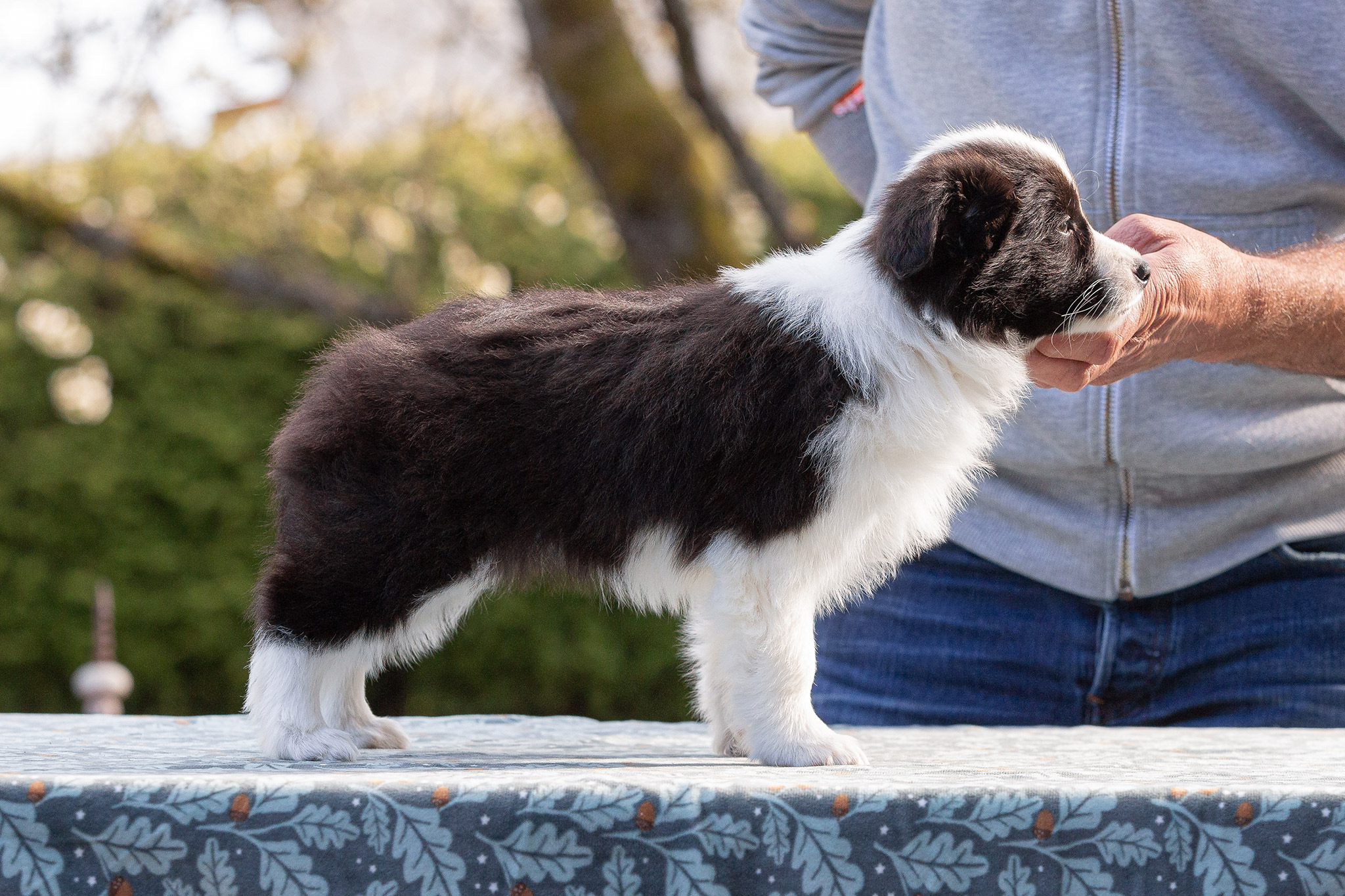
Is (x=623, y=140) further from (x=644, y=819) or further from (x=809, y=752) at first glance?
(x=644, y=819)

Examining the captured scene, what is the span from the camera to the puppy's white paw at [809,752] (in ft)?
7.68

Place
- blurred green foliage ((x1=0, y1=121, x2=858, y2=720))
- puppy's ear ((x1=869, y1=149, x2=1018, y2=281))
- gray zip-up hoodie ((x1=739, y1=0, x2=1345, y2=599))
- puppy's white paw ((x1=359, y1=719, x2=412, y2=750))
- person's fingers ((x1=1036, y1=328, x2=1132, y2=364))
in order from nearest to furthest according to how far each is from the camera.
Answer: puppy's ear ((x1=869, y1=149, x2=1018, y2=281))
person's fingers ((x1=1036, y1=328, x2=1132, y2=364))
puppy's white paw ((x1=359, y1=719, x2=412, y2=750))
gray zip-up hoodie ((x1=739, y1=0, x2=1345, y2=599))
blurred green foliage ((x1=0, y1=121, x2=858, y2=720))

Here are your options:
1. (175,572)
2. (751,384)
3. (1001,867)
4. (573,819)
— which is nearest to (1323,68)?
(751,384)

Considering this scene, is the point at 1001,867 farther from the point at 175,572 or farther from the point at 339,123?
the point at 339,123

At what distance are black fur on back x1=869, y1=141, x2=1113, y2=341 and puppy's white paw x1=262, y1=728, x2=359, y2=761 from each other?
1.36 m

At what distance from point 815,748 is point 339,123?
8.43 m

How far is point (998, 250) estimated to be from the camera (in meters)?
2.39

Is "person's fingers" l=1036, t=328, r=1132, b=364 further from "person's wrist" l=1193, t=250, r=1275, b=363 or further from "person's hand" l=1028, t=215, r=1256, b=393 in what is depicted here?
"person's wrist" l=1193, t=250, r=1275, b=363

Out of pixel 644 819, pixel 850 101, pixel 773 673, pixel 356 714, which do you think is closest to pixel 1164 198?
pixel 850 101

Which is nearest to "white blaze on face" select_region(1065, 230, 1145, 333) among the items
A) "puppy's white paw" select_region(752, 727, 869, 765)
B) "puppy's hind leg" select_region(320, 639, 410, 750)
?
"puppy's white paw" select_region(752, 727, 869, 765)

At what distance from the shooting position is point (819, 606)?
275cm

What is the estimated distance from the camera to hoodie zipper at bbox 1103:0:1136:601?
290cm

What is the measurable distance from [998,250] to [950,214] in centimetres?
12

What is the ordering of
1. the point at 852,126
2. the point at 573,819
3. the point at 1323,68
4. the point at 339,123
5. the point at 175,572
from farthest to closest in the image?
1. the point at 339,123
2. the point at 175,572
3. the point at 852,126
4. the point at 1323,68
5. the point at 573,819
